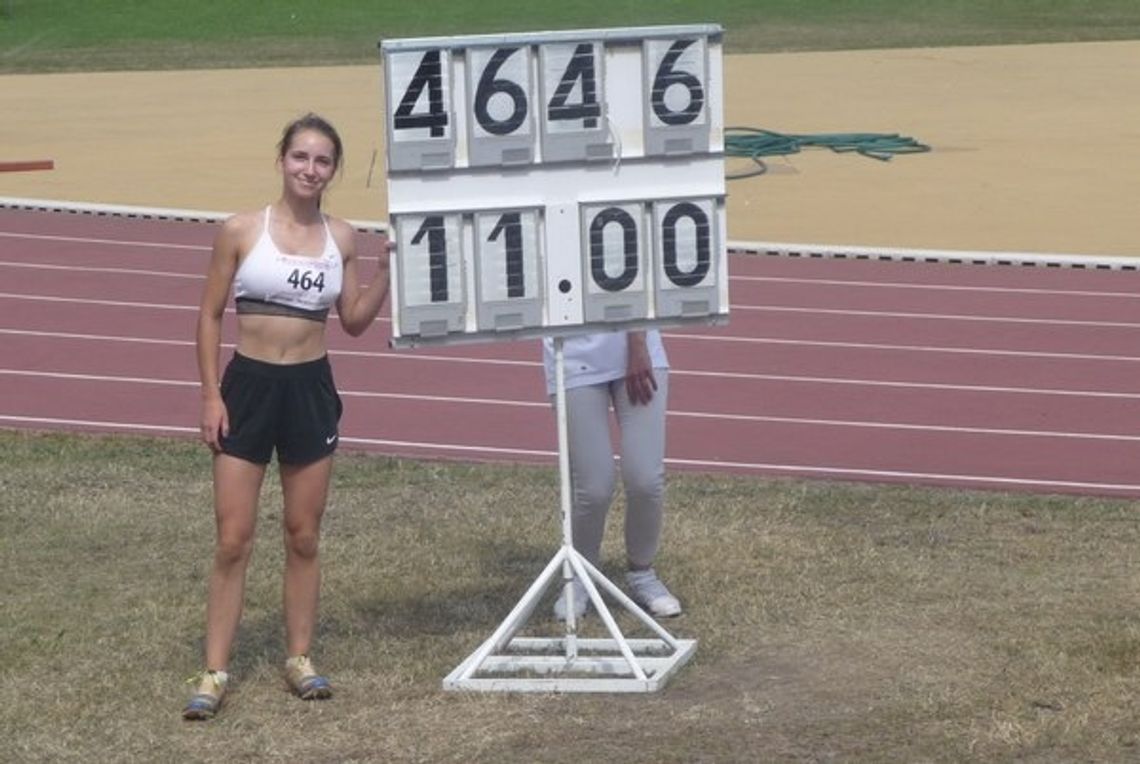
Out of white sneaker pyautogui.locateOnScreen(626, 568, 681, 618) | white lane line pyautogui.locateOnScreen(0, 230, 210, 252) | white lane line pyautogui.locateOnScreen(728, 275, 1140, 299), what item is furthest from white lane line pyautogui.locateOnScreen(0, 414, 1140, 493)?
white lane line pyautogui.locateOnScreen(0, 230, 210, 252)

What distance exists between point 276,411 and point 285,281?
38 cm

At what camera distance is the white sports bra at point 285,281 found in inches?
273

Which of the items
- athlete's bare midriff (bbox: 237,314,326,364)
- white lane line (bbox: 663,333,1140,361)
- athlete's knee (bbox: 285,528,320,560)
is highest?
athlete's bare midriff (bbox: 237,314,326,364)

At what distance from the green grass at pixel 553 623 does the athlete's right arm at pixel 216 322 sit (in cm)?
83

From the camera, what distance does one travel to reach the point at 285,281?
696 cm

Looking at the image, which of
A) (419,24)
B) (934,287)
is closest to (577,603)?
(934,287)

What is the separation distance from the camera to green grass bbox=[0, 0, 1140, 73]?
1242 inches

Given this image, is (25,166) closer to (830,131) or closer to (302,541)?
(830,131)

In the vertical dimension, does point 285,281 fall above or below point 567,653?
above

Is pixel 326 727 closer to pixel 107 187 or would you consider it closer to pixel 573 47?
pixel 573 47

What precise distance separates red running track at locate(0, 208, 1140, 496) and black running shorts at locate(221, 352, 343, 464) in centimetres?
359

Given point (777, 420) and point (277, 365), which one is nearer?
point (277, 365)

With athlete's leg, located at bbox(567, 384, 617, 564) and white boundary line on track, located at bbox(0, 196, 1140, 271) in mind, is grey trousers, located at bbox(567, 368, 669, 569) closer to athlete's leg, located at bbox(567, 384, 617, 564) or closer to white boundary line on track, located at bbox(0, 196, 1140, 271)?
athlete's leg, located at bbox(567, 384, 617, 564)

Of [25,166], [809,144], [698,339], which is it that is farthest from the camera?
[809,144]
